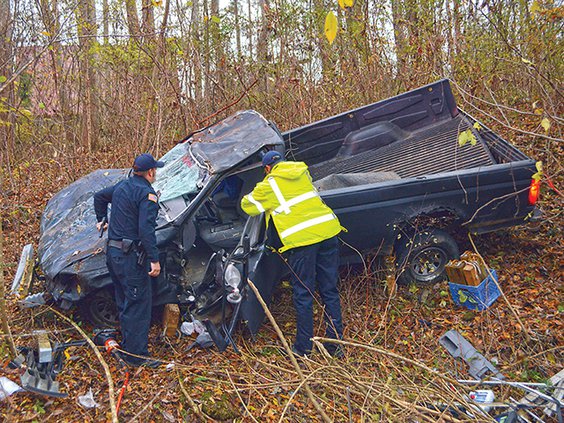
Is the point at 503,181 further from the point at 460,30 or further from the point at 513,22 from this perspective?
the point at 460,30

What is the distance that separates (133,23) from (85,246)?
5.74m

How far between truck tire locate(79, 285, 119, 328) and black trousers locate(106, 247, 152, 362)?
13.0 inches

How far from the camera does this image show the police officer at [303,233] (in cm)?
435

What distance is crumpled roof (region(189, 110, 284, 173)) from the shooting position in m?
4.83

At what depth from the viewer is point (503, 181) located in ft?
16.7

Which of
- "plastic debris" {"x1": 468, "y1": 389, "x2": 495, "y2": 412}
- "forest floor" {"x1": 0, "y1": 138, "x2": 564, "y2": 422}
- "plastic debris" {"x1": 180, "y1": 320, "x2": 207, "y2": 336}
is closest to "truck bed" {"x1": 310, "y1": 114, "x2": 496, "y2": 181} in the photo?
"forest floor" {"x1": 0, "y1": 138, "x2": 564, "y2": 422}

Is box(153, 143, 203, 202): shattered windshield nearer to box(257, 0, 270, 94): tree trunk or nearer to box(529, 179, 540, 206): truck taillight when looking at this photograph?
box(529, 179, 540, 206): truck taillight

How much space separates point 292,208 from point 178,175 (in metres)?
1.43

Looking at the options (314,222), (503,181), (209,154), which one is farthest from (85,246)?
(503,181)

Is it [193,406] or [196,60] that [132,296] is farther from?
[196,60]

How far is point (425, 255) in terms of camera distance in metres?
5.22

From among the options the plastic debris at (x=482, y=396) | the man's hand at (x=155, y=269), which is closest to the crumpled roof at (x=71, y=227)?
the man's hand at (x=155, y=269)

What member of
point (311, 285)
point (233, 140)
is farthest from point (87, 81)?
point (311, 285)

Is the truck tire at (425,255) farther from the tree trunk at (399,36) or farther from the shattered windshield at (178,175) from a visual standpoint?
the tree trunk at (399,36)
